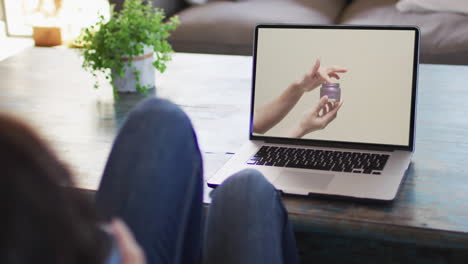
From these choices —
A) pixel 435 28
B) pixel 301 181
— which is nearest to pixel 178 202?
pixel 301 181

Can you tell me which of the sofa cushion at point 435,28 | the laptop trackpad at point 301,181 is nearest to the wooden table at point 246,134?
the laptop trackpad at point 301,181

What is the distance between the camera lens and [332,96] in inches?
45.0

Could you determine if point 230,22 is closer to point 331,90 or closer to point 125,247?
point 331,90

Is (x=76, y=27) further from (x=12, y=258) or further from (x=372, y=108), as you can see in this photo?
(x=12, y=258)

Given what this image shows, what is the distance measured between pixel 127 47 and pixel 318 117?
22.1 inches

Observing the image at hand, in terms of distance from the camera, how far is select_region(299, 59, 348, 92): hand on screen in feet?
3.76

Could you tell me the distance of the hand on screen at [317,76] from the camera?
1146 millimetres

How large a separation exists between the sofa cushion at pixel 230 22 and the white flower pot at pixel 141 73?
1.16m

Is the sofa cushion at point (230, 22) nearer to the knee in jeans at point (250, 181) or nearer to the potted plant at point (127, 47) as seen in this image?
the potted plant at point (127, 47)

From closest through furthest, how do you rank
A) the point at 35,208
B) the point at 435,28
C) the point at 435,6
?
the point at 35,208
the point at 435,28
the point at 435,6

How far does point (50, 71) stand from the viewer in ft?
5.77

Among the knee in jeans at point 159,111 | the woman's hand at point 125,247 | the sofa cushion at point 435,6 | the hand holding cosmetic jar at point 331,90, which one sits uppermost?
the woman's hand at point 125,247

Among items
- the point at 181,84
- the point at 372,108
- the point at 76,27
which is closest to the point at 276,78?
the point at 372,108

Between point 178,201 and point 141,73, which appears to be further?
point 141,73
